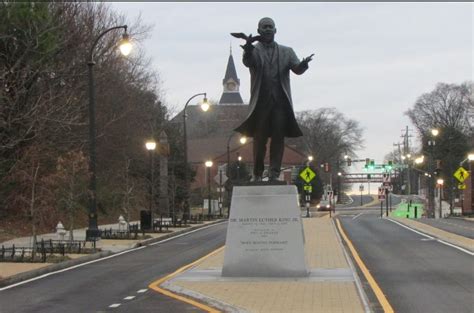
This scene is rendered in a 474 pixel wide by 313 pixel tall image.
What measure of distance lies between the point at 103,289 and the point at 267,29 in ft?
20.9

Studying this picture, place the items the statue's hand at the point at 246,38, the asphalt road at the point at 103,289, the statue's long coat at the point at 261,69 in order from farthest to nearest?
the statue's long coat at the point at 261,69, the statue's hand at the point at 246,38, the asphalt road at the point at 103,289

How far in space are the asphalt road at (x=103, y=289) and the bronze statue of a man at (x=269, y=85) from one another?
399cm

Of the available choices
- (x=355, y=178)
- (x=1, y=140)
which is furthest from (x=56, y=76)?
(x=355, y=178)

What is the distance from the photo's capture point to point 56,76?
38.3 meters

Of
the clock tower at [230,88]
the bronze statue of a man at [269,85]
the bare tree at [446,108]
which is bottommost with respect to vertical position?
the bronze statue of a man at [269,85]

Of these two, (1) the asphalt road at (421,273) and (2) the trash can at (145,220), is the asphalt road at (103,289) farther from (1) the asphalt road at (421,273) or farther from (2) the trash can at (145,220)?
(2) the trash can at (145,220)

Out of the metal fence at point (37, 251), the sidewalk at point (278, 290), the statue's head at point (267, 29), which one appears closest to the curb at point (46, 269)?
the metal fence at point (37, 251)

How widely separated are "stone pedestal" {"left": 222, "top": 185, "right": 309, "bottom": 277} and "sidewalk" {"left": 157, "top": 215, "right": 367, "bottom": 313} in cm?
34

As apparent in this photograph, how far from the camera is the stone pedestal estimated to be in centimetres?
1306

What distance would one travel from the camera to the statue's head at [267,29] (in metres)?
13.9

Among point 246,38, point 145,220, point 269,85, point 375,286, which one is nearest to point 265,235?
point 375,286

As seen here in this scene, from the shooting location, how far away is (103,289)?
13250 millimetres

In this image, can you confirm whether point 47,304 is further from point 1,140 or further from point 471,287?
point 1,140

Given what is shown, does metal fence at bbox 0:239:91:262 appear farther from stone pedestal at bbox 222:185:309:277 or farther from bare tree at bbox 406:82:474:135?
bare tree at bbox 406:82:474:135
